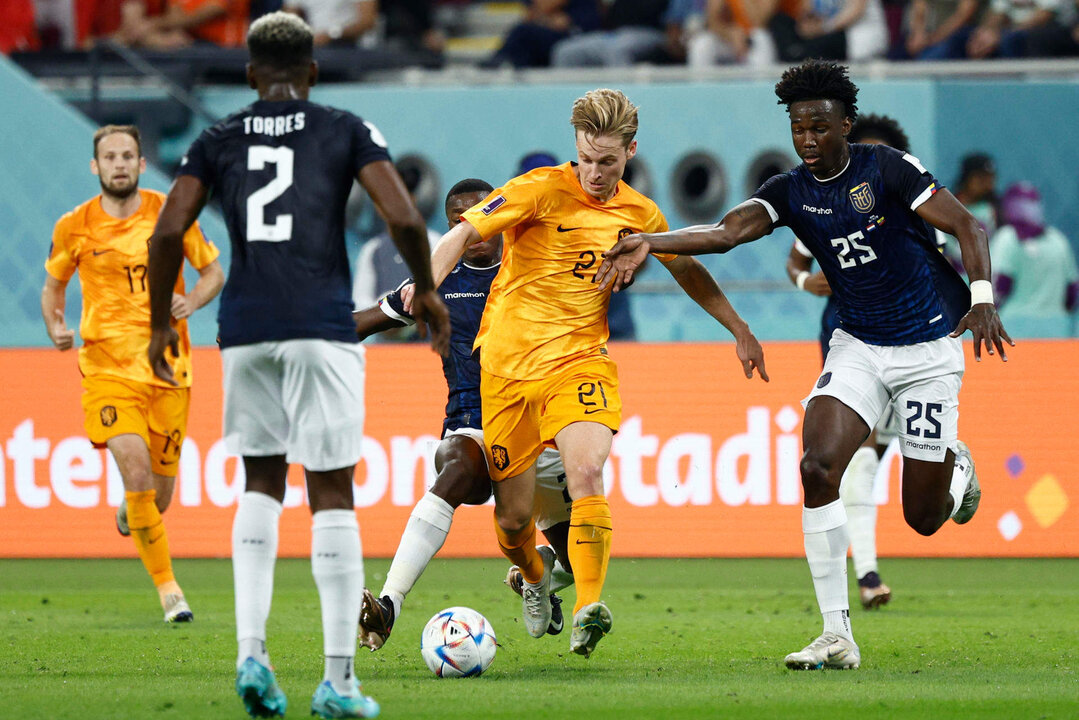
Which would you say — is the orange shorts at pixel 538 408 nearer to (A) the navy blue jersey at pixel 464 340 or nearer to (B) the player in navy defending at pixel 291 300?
(A) the navy blue jersey at pixel 464 340

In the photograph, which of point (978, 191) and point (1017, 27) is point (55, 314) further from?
point (1017, 27)

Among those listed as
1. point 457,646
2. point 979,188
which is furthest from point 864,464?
point 979,188

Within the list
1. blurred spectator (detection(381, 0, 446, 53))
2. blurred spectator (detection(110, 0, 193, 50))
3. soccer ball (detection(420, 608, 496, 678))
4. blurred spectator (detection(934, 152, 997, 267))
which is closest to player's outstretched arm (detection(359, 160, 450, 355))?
soccer ball (detection(420, 608, 496, 678))

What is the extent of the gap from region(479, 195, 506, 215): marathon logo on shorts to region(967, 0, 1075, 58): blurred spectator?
9643mm

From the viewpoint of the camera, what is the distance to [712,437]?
11.4 m

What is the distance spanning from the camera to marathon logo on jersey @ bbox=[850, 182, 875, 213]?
21.7 feet

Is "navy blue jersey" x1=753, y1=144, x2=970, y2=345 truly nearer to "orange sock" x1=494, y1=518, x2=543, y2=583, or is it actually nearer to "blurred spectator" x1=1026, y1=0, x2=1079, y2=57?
"orange sock" x1=494, y1=518, x2=543, y2=583

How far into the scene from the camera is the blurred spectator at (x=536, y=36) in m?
15.3

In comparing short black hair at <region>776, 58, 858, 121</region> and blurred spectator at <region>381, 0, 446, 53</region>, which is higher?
blurred spectator at <region>381, 0, 446, 53</region>

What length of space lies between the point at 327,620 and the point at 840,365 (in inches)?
111

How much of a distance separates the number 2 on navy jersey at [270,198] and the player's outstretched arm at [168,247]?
0.19 metres

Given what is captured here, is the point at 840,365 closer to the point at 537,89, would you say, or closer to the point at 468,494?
the point at 468,494

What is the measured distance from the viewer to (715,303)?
22.8ft

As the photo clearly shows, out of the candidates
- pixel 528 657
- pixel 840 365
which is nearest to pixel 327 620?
pixel 528 657
